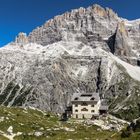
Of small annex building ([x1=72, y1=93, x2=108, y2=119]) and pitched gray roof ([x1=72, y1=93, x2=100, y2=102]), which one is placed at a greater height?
pitched gray roof ([x1=72, y1=93, x2=100, y2=102])

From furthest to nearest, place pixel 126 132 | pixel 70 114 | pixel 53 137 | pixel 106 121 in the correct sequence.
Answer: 1. pixel 70 114
2. pixel 106 121
3. pixel 53 137
4. pixel 126 132

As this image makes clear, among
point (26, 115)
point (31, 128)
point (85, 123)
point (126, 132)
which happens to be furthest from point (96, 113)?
point (126, 132)

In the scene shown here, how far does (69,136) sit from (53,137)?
3.99 meters

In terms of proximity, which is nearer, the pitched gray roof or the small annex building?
the small annex building

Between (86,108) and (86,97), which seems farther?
(86,97)

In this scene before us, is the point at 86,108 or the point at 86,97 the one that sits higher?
the point at 86,97

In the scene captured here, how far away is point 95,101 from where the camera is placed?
6368 inches

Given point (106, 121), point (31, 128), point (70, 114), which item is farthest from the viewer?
point (70, 114)

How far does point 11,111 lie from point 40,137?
3151cm

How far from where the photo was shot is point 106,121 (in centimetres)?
→ 13875

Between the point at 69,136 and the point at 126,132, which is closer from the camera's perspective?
the point at 126,132

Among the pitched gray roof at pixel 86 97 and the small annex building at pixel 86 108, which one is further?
the pitched gray roof at pixel 86 97

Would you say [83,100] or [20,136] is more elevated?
[83,100]

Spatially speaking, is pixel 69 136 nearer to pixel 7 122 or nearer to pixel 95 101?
pixel 7 122
